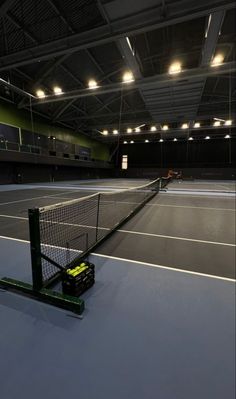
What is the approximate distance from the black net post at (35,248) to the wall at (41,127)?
1734 cm

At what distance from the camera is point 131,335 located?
146 centimetres

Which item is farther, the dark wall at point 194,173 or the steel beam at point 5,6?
the dark wall at point 194,173

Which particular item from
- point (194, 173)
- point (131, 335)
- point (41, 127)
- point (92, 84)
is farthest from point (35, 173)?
point (194, 173)

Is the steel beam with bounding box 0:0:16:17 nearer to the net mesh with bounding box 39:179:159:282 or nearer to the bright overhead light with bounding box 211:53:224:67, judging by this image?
the net mesh with bounding box 39:179:159:282

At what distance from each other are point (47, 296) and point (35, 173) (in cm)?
2028

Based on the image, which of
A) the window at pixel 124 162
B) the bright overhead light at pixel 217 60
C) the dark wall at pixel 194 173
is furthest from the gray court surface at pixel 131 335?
the window at pixel 124 162

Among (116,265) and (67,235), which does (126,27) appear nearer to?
(67,235)

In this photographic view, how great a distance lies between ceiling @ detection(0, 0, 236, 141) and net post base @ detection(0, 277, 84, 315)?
8.43 meters

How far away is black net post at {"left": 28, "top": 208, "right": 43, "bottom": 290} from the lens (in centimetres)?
189

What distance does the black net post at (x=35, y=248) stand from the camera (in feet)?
6.21

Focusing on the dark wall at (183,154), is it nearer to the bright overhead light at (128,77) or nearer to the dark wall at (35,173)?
the dark wall at (35,173)

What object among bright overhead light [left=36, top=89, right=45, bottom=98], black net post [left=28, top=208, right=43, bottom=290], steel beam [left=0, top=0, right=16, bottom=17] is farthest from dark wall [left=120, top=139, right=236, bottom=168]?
black net post [left=28, top=208, right=43, bottom=290]

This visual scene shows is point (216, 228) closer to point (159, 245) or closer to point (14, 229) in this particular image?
point (159, 245)

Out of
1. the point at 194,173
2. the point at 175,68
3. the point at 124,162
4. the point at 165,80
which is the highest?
the point at 175,68
